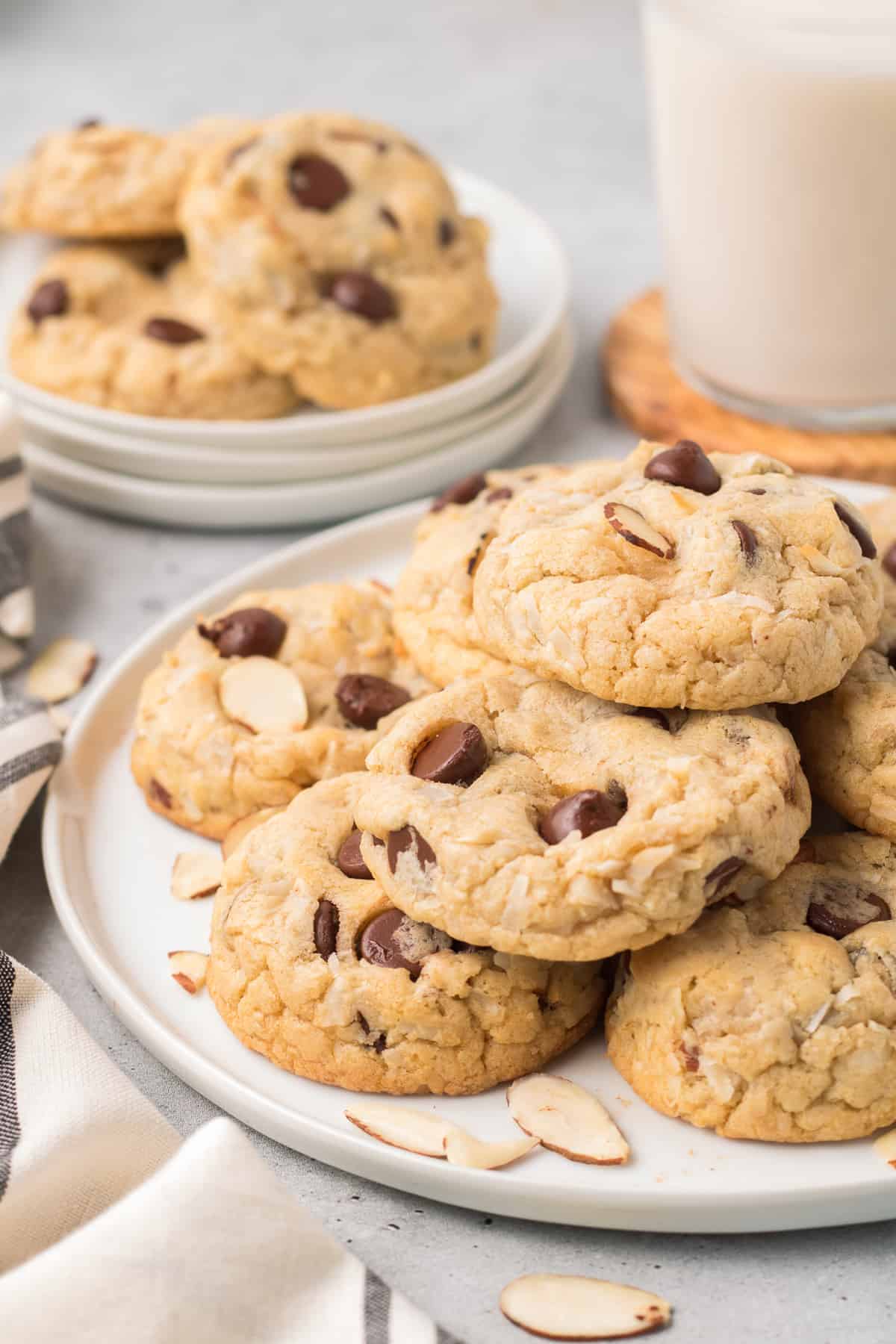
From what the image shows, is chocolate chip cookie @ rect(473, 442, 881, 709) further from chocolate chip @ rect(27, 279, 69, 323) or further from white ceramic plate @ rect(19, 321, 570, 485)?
chocolate chip @ rect(27, 279, 69, 323)

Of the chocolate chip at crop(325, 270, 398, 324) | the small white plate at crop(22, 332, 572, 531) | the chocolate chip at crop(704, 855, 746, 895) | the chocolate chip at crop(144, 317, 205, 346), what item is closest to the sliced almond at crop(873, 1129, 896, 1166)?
the chocolate chip at crop(704, 855, 746, 895)

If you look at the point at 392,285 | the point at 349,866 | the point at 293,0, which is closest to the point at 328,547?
the point at 392,285

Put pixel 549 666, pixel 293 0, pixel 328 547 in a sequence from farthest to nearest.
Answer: pixel 293 0 < pixel 328 547 < pixel 549 666

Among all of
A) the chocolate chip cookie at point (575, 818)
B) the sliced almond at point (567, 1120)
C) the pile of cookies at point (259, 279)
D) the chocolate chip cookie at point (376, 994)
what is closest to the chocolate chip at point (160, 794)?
the chocolate chip cookie at point (376, 994)

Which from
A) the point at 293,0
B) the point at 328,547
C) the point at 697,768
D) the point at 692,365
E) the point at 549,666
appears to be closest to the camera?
the point at 697,768

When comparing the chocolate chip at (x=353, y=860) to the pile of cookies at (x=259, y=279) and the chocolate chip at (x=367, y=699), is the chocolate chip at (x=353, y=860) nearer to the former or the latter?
the chocolate chip at (x=367, y=699)

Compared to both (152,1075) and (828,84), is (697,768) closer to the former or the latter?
(152,1075)

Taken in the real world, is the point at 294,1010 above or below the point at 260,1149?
above
